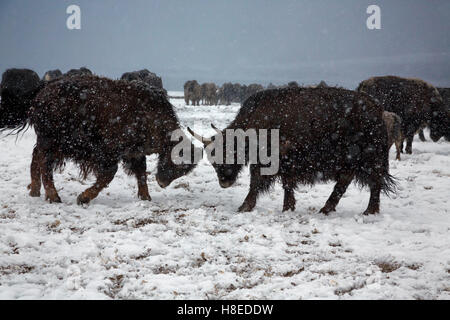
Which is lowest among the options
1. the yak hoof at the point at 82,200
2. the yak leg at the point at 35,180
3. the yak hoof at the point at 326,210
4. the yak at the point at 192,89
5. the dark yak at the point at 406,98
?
the yak hoof at the point at 326,210

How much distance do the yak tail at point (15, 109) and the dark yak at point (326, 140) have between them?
138 inches

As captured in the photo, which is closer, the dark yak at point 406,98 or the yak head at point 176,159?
the yak head at point 176,159

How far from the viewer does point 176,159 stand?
17.5ft

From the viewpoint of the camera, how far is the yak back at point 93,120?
490 centimetres

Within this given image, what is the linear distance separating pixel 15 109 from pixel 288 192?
176 inches

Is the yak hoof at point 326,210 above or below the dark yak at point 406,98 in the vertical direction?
below

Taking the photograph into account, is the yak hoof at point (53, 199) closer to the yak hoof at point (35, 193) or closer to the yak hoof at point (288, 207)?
the yak hoof at point (35, 193)

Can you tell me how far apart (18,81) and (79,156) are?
170 cm

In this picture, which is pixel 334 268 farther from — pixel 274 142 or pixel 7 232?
pixel 7 232

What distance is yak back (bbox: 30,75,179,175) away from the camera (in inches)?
193

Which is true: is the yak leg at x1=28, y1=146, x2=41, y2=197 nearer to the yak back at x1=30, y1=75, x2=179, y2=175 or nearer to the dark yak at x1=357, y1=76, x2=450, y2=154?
the yak back at x1=30, y1=75, x2=179, y2=175

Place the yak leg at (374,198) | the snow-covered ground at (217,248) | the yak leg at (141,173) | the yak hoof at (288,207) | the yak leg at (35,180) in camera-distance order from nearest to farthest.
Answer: the snow-covered ground at (217,248), the yak leg at (374,198), the yak hoof at (288,207), the yak leg at (35,180), the yak leg at (141,173)

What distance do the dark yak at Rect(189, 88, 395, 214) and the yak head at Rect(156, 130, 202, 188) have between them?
1014 millimetres

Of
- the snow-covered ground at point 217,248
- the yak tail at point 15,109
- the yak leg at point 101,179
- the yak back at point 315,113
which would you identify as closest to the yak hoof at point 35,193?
the snow-covered ground at point 217,248
